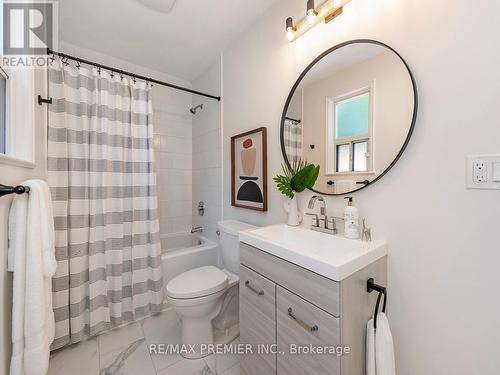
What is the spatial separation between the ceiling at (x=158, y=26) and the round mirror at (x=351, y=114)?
0.84 meters

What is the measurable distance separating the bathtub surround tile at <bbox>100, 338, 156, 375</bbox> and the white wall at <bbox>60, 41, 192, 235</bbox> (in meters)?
1.23

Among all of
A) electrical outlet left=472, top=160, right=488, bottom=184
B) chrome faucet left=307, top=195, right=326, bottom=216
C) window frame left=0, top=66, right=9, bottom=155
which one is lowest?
chrome faucet left=307, top=195, right=326, bottom=216

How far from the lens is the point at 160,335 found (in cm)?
157

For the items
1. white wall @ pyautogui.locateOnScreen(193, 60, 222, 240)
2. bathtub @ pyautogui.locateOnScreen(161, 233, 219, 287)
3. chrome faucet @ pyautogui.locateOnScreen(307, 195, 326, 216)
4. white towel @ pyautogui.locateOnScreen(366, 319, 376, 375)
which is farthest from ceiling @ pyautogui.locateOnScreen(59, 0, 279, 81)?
white towel @ pyautogui.locateOnScreen(366, 319, 376, 375)

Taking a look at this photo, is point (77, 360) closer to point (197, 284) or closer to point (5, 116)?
point (197, 284)

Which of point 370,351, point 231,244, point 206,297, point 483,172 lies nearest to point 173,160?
point 231,244

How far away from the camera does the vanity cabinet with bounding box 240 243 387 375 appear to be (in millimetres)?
744

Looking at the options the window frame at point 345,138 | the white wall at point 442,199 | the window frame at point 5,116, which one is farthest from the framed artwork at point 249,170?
the window frame at point 5,116

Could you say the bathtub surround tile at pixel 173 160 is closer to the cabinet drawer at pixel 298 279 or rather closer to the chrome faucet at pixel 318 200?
the cabinet drawer at pixel 298 279

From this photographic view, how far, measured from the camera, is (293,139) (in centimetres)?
140

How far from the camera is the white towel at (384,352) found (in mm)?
803

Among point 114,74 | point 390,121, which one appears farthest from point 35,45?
point 390,121

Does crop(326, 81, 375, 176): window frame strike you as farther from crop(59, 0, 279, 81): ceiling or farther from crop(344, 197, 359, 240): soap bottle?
crop(59, 0, 279, 81): ceiling

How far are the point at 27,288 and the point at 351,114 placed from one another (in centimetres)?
158
